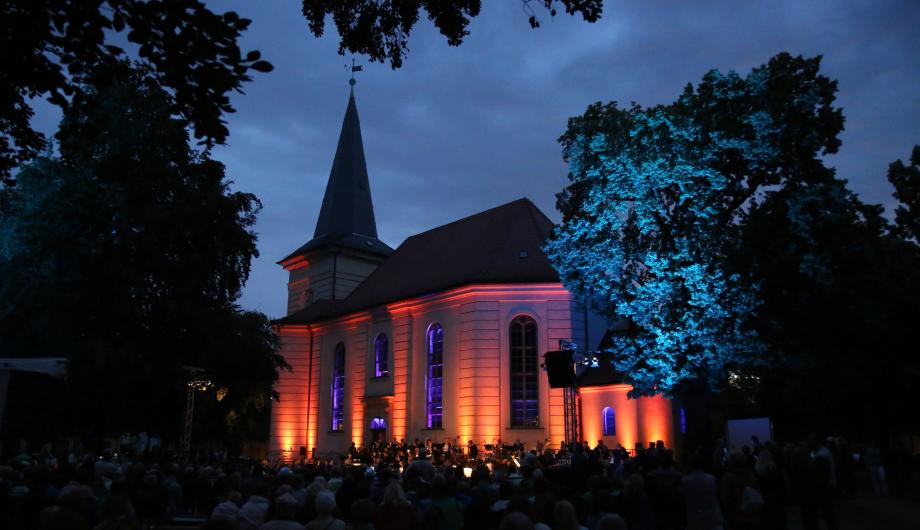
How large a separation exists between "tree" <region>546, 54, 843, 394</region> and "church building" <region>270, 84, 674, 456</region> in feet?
13.1

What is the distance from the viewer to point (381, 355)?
3575 centimetres

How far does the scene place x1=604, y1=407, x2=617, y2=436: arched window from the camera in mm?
28609

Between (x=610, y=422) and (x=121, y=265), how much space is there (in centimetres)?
1844

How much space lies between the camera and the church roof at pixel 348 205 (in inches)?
1796

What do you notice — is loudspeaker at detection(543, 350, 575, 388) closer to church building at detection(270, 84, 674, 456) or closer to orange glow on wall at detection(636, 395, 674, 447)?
church building at detection(270, 84, 674, 456)

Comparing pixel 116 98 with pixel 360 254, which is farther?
pixel 360 254

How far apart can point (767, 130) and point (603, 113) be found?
16.2 feet

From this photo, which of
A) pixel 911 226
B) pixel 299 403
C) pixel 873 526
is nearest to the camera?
pixel 873 526

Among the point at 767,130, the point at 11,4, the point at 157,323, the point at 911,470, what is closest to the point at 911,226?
the point at 911,470

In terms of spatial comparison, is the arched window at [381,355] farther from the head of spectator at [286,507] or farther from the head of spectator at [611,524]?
the head of spectator at [611,524]

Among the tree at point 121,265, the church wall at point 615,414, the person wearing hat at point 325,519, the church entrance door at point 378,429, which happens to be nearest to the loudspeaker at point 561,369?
the church wall at point 615,414

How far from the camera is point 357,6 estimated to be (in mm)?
8125

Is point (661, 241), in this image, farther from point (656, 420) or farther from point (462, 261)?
point (462, 261)

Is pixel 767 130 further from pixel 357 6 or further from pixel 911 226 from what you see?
pixel 357 6
